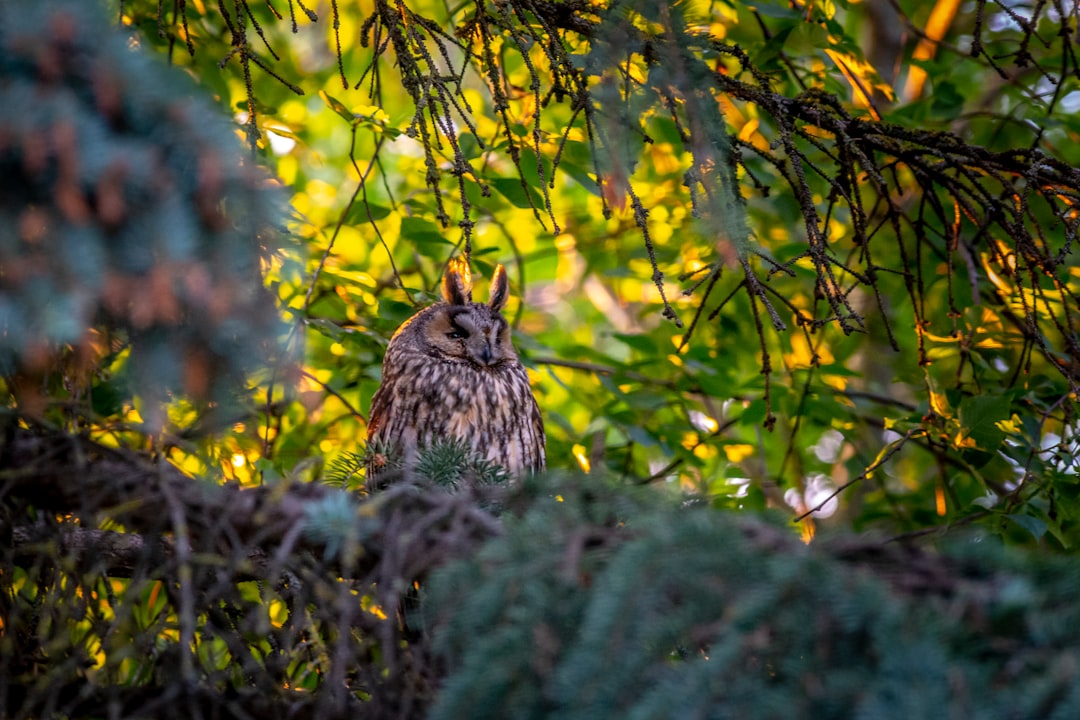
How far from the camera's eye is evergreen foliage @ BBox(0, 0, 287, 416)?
1.23 metres

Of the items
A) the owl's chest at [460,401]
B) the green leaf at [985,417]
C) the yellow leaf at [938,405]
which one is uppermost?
the owl's chest at [460,401]

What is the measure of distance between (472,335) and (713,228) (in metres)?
1.57

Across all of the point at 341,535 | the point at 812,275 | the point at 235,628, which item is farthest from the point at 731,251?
the point at 812,275

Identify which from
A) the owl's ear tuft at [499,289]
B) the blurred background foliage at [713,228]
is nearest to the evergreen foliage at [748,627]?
the blurred background foliage at [713,228]

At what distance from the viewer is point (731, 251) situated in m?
1.58

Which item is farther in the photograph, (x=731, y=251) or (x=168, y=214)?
(x=731, y=251)

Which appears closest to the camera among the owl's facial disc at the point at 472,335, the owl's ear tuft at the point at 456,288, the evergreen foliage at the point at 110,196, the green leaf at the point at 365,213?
the evergreen foliage at the point at 110,196

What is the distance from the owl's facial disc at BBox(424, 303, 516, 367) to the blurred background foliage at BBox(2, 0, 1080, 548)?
16cm

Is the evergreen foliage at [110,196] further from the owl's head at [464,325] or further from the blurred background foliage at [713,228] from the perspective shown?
the owl's head at [464,325]

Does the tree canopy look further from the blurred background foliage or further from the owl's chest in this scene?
the owl's chest

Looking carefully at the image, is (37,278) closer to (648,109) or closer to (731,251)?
(731,251)

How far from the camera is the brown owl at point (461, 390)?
295 cm

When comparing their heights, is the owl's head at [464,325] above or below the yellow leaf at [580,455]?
above

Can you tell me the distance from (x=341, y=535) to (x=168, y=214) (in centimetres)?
50
